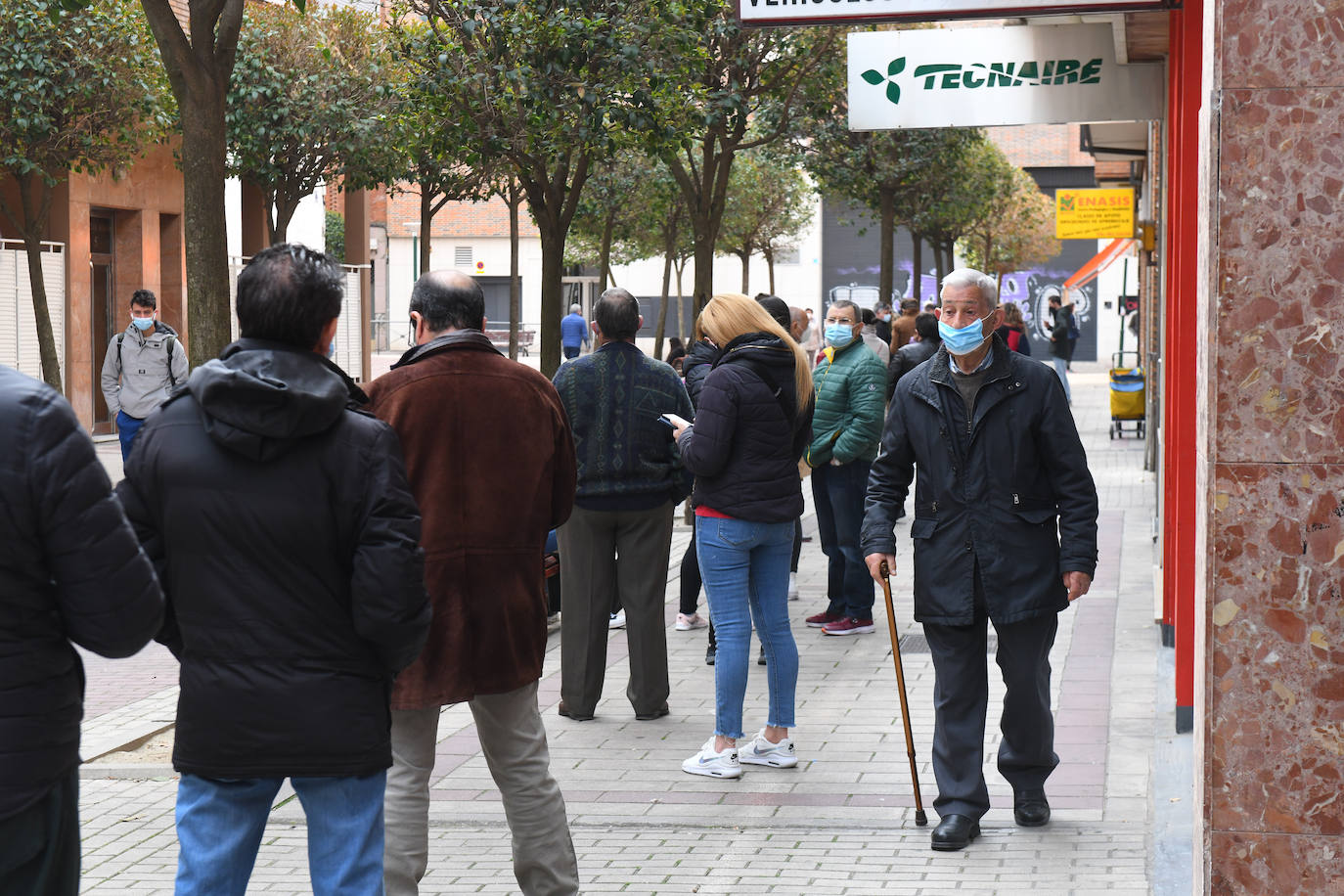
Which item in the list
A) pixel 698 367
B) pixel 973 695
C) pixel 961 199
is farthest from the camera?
pixel 961 199

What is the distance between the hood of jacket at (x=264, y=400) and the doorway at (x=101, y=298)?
2279 centimetres

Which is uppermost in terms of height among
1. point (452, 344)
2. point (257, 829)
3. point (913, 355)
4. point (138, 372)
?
point (452, 344)

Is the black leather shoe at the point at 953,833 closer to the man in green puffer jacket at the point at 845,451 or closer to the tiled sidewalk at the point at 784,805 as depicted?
the tiled sidewalk at the point at 784,805

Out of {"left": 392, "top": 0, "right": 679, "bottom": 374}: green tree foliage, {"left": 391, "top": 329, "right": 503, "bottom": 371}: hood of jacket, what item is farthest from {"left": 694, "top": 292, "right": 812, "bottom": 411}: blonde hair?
{"left": 392, "top": 0, "right": 679, "bottom": 374}: green tree foliage

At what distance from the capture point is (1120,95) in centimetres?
816

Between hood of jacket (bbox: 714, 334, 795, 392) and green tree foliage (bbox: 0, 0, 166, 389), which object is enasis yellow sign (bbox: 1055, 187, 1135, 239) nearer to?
green tree foliage (bbox: 0, 0, 166, 389)

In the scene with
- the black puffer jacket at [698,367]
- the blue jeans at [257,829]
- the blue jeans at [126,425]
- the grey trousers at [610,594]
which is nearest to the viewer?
the blue jeans at [257,829]

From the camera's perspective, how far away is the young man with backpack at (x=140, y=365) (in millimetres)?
13453

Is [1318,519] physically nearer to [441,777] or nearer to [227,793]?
[227,793]

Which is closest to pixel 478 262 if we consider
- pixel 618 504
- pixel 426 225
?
pixel 426 225

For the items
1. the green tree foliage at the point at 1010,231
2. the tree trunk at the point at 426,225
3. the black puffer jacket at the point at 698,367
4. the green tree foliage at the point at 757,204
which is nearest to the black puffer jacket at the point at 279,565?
the black puffer jacket at the point at 698,367

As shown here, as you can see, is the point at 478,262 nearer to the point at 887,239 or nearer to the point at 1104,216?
the point at 887,239

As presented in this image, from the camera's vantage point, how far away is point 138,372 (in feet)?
44.2

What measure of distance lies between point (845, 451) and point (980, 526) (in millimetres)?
3789
